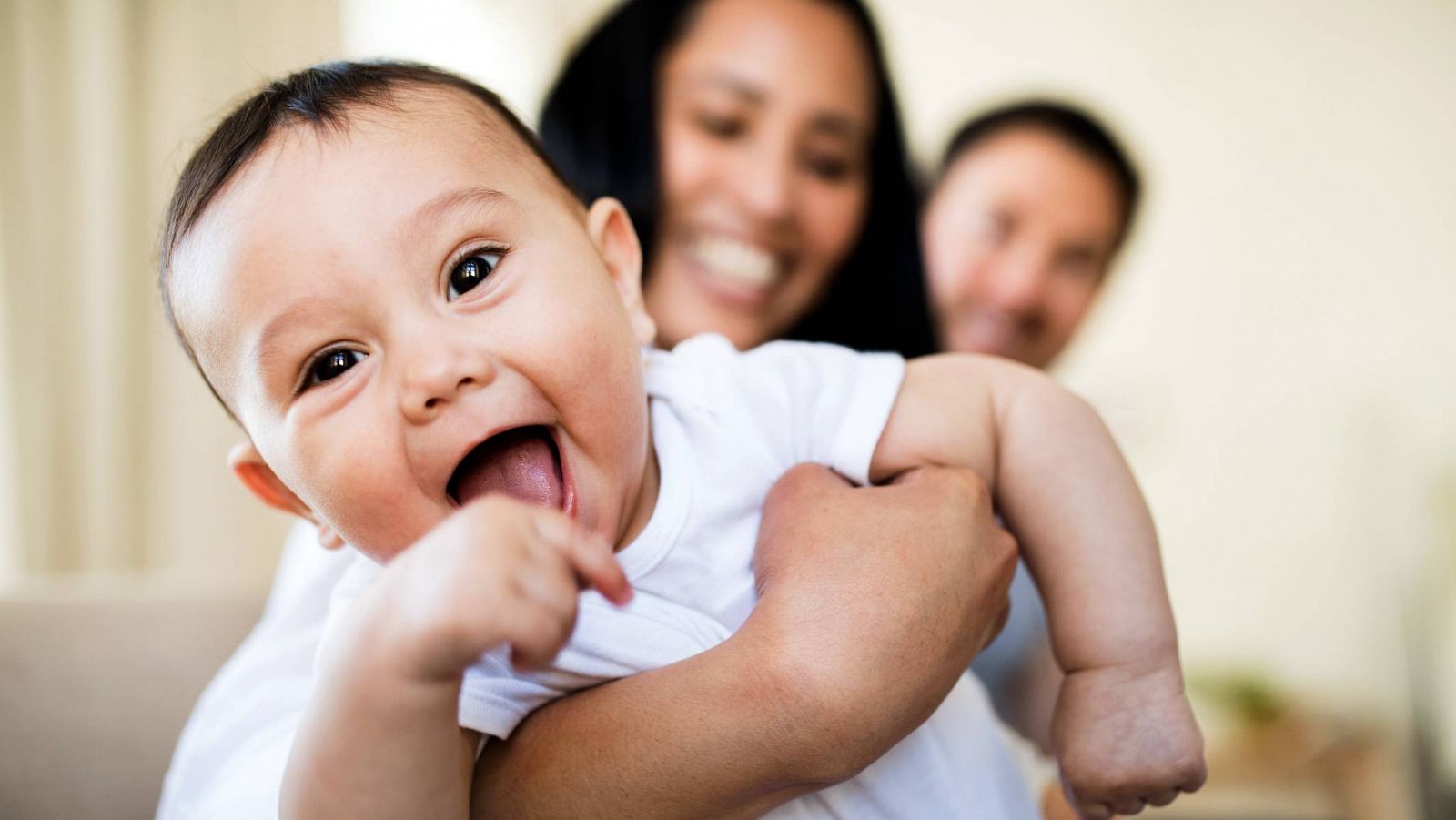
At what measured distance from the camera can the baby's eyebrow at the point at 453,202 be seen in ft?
2.36

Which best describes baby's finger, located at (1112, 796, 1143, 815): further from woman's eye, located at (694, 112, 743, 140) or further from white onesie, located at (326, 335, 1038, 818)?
woman's eye, located at (694, 112, 743, 140)

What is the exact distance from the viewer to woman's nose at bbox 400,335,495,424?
0.67m

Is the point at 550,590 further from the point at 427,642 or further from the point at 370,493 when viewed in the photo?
the point at 370,493

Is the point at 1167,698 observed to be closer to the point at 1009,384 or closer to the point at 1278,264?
the point at 1009,384

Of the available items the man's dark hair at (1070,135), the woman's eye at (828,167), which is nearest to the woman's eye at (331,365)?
the woman's eye at (828,167)

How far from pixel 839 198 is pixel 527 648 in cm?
Answer: 130

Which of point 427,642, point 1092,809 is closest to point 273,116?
point 427,642

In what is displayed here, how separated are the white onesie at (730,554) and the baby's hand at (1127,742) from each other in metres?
0.11

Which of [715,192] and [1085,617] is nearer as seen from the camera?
[1085,617]

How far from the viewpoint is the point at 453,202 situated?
29.0 inches

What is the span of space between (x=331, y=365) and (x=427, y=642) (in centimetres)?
30

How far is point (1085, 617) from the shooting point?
2.65 feet

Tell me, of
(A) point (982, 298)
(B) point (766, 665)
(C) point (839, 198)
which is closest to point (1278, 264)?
(A) point (982, 298)

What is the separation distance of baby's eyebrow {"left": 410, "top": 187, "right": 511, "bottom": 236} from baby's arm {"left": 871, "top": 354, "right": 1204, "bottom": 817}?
0.39 m
